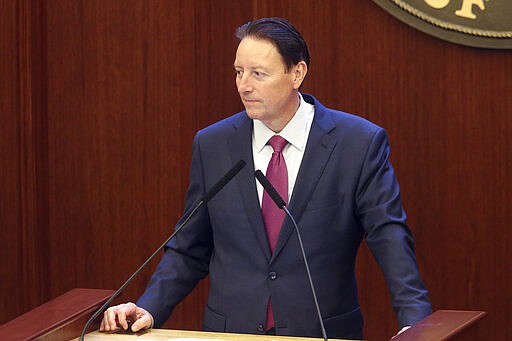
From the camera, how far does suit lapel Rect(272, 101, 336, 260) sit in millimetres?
2486

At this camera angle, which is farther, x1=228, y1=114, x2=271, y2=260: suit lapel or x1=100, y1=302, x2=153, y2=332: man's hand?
x1=228, y1=114, x2=271, y2=260: suit lapel

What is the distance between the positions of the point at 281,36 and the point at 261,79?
0.42ft

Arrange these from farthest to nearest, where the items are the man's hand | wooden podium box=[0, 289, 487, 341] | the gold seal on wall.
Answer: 1. the gold seal on wall
2. the man's hand
3. wooden podium box=[0, 289, 487, 341]

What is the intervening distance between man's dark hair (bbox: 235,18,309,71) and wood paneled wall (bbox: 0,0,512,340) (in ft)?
2.93

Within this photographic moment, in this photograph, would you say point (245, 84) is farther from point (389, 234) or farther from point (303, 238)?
point (389, 234)

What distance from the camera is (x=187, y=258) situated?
2.64 meters

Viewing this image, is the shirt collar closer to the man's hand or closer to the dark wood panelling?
the man's hand

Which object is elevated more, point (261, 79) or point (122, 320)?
point (261, 79)

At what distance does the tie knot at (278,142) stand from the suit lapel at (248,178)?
0.06 m

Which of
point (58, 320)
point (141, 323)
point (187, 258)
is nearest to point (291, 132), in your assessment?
point (187, 258)

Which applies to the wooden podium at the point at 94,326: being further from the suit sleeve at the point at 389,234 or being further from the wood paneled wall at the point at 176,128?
the wood paneled wall at the point at 176,128

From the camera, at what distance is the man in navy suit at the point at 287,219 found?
248 cm

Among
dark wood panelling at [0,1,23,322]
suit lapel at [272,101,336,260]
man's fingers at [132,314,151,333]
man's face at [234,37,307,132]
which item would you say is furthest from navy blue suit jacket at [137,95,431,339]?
dark wood panelling at [0,1,23,322]

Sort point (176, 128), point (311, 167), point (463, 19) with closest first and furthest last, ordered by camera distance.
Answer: point (311, 167)
point (463, 19)
point (176, 128)
